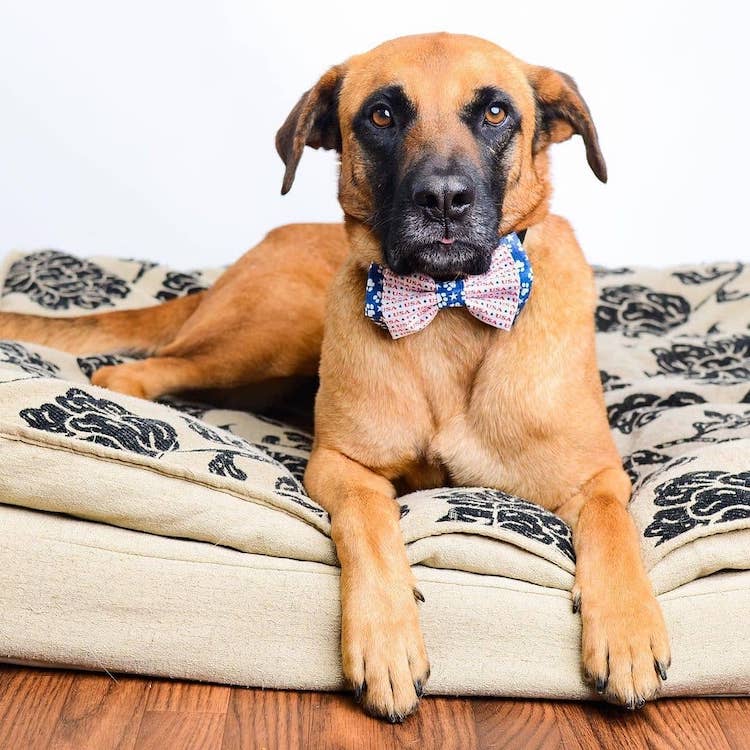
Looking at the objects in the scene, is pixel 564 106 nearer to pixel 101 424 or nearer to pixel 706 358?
pixel 101 424

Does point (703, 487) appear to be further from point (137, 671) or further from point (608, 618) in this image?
point (137, 671)

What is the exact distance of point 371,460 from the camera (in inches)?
119

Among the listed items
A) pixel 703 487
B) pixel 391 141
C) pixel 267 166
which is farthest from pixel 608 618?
pixel 267 166

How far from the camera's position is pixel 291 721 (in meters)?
2.41

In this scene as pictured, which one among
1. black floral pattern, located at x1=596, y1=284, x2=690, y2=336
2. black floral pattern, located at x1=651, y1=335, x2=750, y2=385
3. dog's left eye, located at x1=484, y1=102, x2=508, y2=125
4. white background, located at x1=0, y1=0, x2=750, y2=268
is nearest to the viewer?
dog's left eye, located at x1=484, y1=102, x2=508, y2=125

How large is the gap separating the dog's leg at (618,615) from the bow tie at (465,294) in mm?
599

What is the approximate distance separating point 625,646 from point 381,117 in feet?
4.71

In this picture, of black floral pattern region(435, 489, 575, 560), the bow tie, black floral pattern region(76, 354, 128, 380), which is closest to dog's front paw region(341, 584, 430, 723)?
black floral pattern region(435, 489, 575, 560)

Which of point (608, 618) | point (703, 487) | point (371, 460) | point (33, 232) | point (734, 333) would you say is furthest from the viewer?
point (33, 232)

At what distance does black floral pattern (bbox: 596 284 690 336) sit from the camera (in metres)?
4.94

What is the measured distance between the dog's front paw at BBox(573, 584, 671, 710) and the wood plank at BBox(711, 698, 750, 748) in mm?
199

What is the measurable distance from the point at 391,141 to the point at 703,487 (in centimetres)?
117

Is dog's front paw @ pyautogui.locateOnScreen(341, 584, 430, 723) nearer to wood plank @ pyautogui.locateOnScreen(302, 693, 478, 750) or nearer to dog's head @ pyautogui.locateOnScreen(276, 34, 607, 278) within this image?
wood plank @ pyautogui.locateOnScreen(302, 693, 478, 750)

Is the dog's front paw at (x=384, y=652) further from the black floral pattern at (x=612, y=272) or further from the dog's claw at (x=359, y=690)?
the black floral pattern at (x=612, y=272)
